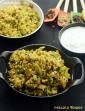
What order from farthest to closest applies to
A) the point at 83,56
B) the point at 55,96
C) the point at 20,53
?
1. the point at 83,56
2. the point at 20,53
3. the point at 55,96

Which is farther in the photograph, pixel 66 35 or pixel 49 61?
pixel 66 35

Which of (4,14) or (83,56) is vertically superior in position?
(4,14)

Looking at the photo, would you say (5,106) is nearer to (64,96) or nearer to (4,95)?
(4,95)

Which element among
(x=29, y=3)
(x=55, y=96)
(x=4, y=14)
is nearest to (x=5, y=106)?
(x=55, y=96)

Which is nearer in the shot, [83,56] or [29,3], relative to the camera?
[83,56]

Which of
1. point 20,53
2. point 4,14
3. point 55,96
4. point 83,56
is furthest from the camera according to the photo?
point 4,14

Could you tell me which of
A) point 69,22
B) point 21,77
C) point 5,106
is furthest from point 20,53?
point 69,22

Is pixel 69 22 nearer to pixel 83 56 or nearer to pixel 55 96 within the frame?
pixel 83 56
